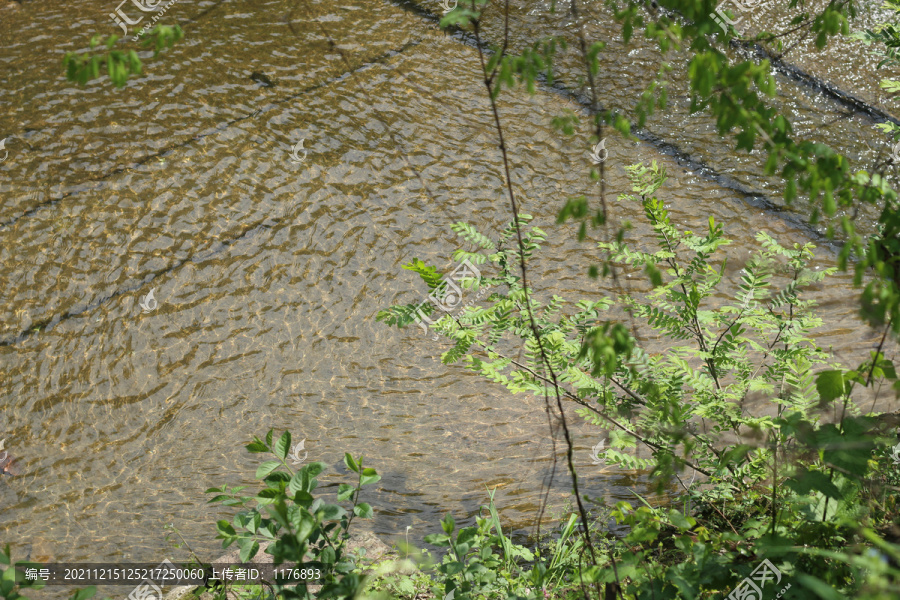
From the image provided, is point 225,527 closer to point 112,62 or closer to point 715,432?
point 112,62

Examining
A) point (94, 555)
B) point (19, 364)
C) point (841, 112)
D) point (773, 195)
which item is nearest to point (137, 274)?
point (19, 364)

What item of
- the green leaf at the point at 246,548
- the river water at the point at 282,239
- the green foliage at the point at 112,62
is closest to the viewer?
the green foliage at the point at 112,62

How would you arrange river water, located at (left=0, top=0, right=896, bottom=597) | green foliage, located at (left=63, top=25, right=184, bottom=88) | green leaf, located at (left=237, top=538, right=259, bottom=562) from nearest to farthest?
1. green foliage, located at (left=63, top=25, right=184, bottom=88)
2. green leaf, located at (left=237, top=538, right=259, bottom=562)
3. river water, located at (left=0, top=0, right=896, bottom=597)

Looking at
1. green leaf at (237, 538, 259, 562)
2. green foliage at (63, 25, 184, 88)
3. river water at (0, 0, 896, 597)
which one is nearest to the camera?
green foliage at (63, 25, 184, 88)

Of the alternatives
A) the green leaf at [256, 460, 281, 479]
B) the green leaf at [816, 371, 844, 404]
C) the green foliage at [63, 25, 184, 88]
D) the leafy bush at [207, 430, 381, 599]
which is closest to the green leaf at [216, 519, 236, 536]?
the leafy bush at [207, 430, 381, 599]

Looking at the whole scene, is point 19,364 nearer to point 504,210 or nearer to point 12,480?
point 12,480

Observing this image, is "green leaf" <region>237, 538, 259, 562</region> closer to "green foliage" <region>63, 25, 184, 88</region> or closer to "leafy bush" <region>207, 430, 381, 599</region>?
"leafy bush" <region>207, 430, 381, 599</region>

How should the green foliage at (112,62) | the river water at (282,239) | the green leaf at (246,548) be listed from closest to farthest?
the green foliage at (112,62) < the green leaf at (246,548) < the river water at (282,239)

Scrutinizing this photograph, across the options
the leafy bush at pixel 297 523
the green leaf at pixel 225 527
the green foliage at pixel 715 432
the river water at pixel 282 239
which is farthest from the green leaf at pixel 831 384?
the river water at pixel 282 239

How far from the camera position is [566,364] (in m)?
2.35

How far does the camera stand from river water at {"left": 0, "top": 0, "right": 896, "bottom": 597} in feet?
11.1

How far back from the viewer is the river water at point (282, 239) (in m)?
3.38

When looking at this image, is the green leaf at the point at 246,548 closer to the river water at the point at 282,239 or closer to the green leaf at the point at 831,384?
the green leaf at the point at 831,384

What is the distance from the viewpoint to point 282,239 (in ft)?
14.4
